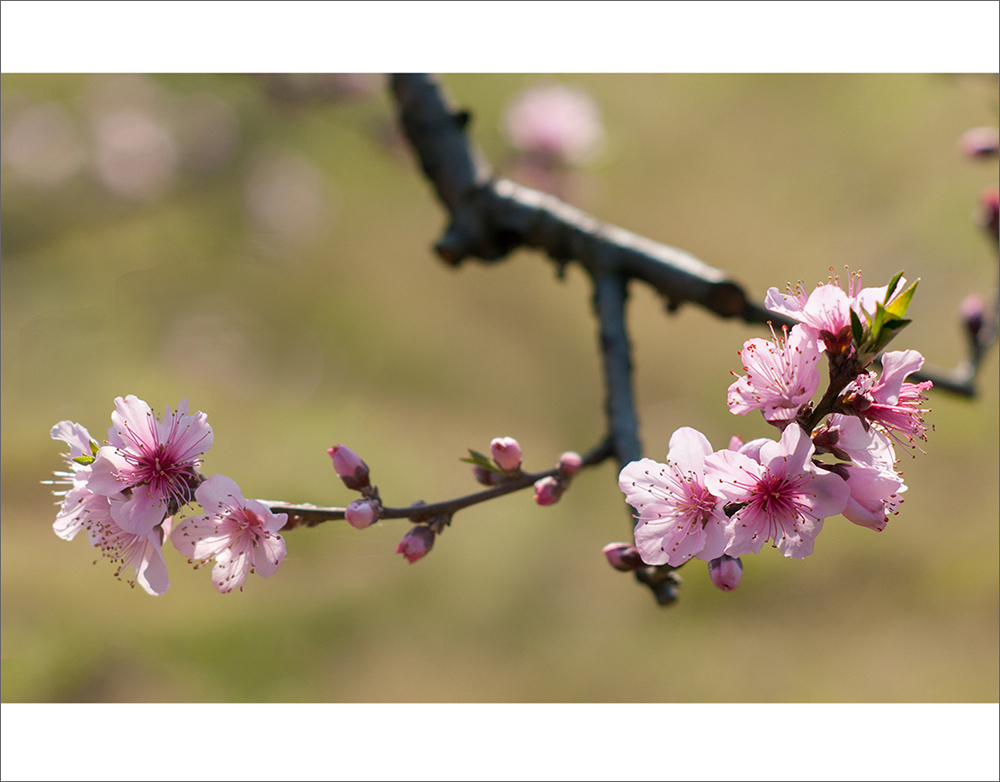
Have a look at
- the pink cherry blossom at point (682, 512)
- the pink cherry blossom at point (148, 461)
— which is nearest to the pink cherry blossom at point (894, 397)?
the pink cherry blossom at point (682, 512)

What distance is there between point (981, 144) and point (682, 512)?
983 millimetres

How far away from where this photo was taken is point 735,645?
5.83ft

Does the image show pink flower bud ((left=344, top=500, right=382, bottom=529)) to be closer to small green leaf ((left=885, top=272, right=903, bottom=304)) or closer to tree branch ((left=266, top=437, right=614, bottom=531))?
tree branch ((left=266, top=437, right=614, bottom=531))

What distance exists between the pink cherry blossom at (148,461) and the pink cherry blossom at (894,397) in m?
0.51

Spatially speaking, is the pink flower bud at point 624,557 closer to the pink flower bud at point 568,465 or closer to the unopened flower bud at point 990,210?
the pink flower bud at point 568,465

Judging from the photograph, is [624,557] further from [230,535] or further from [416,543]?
[230,535]

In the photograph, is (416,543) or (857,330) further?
(416,543)

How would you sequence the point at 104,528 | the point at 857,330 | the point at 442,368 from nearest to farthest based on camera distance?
1. the point at 857,330
2. the point at 104,528
3. the point at 442,368

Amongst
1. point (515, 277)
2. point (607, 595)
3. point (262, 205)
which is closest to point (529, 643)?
point (607, 595)

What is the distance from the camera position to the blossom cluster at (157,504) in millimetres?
569

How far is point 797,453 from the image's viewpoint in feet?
1.64

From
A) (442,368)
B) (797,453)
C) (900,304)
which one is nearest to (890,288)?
(900,304)

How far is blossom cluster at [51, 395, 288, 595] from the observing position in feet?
1.87

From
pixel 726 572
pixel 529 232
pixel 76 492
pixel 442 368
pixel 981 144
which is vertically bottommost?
pixel 726 572
